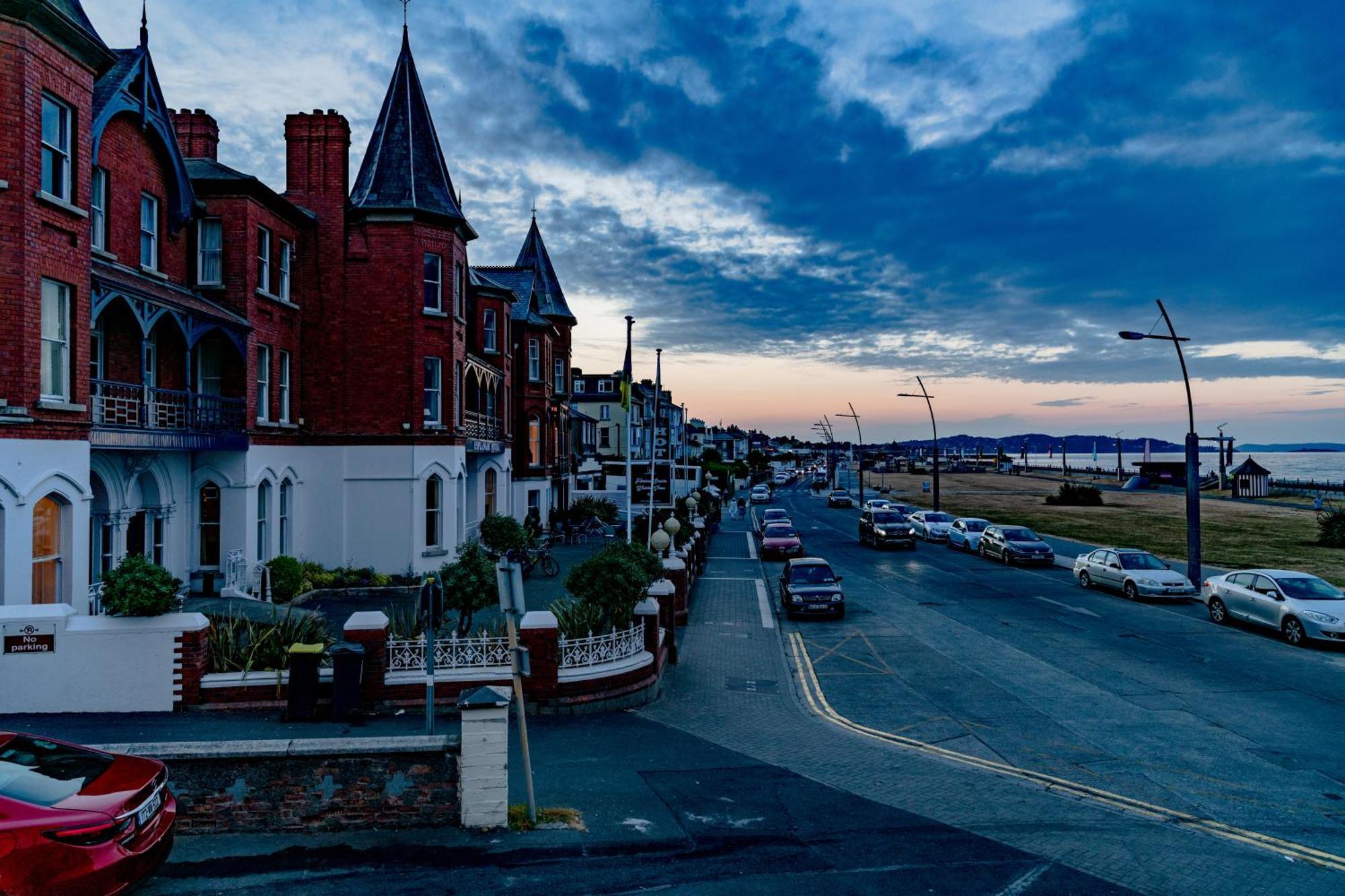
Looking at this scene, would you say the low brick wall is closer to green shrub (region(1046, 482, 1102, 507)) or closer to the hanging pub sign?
the hanging pub sign

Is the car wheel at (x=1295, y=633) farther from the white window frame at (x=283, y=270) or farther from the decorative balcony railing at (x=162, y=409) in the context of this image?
the white window frame at (x=283, y=270)

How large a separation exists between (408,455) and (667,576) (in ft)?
32.1

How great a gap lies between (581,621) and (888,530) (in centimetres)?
2762

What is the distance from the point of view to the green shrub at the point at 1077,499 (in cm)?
6900

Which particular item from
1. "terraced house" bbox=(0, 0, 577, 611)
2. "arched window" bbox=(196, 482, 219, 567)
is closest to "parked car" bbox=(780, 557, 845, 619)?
"terraced house" bbox=(0, 0, 577, 611)

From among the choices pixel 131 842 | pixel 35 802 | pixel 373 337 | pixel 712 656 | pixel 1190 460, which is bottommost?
pixel 712 656

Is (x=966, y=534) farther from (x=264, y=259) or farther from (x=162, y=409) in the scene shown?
(x=162, y=409)

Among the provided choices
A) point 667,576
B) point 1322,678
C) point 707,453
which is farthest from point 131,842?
point 707,453

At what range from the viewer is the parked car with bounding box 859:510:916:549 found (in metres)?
39.5

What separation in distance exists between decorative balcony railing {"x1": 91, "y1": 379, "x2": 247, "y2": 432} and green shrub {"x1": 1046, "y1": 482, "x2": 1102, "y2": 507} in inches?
2475

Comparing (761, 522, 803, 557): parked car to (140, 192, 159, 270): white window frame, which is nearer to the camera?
(140, 192, 159, 270): white window frame

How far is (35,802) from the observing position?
6082 mm

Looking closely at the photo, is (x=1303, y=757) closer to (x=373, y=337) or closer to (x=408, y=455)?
(x=408, y=455)

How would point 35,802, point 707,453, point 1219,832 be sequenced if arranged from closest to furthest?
point 35,802
point 1219,832
point 707,453
